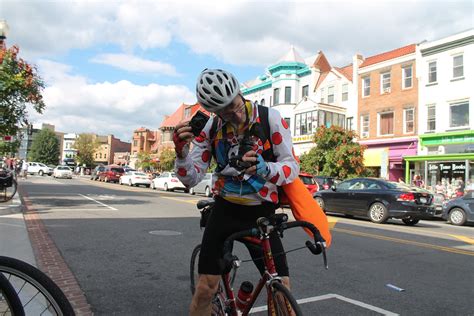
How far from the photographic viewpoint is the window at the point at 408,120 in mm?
27500

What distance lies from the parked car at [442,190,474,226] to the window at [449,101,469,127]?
33.4ft

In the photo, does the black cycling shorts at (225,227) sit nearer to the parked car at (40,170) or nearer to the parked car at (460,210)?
the parked car at (460,210)

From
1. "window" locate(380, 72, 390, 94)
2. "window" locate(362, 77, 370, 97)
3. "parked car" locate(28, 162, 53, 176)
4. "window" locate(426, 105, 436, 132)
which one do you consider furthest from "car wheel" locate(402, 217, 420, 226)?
"parked car" locate(28, 162, 53, 176)

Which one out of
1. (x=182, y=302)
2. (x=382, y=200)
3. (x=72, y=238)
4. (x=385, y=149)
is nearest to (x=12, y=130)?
(x=72, y=238)

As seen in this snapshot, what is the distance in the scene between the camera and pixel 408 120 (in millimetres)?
27875

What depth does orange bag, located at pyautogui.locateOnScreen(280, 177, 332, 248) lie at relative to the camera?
2.66 meters

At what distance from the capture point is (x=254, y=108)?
2791mm

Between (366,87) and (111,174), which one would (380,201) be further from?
(111,174)

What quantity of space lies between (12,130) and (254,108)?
41.4 feet

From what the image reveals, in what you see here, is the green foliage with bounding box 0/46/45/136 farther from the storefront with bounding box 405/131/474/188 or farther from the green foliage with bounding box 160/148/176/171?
the green foliage with bounding box 160/148/176/171

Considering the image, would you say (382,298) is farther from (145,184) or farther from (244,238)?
(145,184)

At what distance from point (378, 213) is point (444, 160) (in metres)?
12.5

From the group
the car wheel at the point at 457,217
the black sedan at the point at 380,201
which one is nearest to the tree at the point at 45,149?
the black sedan at the point at 380,201

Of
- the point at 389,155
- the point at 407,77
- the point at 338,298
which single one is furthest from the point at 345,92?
the point at 338,298
